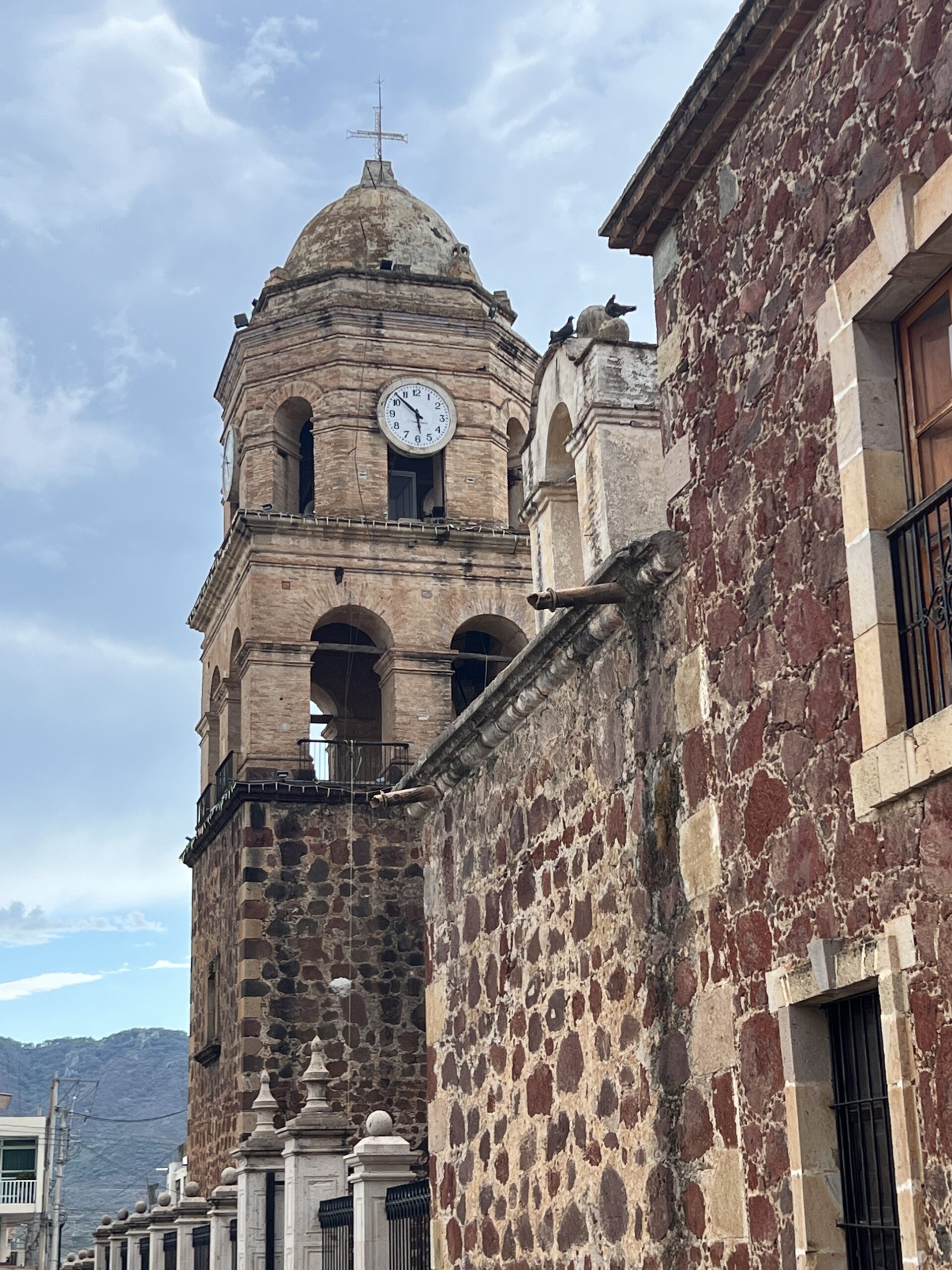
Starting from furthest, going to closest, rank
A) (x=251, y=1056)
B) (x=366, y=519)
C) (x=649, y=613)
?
(x=366, y=519) < (x=251, y=1056) < (x=649, y=613)

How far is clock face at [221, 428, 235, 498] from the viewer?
2420 centimetres

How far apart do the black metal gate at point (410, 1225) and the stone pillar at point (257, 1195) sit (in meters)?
2.62

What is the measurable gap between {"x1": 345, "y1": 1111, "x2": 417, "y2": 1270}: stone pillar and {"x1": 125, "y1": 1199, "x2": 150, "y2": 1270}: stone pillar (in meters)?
8.57

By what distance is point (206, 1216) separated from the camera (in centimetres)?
1859

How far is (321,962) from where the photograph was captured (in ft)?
67.3

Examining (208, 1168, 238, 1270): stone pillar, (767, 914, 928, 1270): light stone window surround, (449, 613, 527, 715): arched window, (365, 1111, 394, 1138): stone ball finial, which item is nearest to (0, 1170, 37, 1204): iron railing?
(449, 613, 527, 715): arched window

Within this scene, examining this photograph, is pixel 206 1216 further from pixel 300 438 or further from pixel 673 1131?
pixel 673 1131

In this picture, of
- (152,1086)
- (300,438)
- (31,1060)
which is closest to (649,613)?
(300,438)

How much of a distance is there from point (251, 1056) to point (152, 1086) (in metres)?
131

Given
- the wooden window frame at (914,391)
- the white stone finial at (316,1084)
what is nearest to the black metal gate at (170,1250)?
the white stone finial at (316,1084)

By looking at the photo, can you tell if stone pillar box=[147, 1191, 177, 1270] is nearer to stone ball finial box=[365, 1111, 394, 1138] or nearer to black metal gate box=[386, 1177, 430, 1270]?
stone ball finial box=[365, 1111, 394, 1138]

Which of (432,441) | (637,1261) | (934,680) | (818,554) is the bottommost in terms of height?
(637,1261)

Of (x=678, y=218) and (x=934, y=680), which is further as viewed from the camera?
(x=678, y=218)

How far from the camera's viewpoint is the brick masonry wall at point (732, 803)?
635cm
